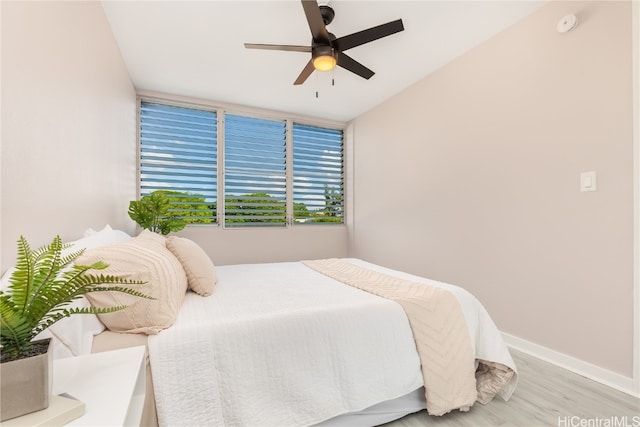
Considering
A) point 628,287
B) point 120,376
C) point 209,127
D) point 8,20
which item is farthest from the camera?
point 209,127

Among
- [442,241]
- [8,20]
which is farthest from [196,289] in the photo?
[442,241]

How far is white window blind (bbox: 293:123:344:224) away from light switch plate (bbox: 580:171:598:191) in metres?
3.12

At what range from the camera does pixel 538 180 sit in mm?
2250

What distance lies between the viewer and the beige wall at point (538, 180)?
6.06ft

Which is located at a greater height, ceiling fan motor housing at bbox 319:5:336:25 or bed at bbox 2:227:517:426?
ceiling fan motor housing at bbox 319:5:336:25

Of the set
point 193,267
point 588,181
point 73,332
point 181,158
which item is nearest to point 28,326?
point 73,332

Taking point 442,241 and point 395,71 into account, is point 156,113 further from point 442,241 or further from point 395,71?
point 442,241

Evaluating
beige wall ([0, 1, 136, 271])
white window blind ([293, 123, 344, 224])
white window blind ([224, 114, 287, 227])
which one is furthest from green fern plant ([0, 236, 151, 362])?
white window blind ([293, 123, 344, 224])

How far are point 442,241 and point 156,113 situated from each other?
12.2 feet

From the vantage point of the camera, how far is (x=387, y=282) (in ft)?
6.42

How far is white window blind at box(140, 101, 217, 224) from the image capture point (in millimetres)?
3662

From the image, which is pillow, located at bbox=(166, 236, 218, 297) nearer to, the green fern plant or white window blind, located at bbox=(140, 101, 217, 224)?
the green fern plant

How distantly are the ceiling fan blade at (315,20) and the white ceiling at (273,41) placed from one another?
0.40m

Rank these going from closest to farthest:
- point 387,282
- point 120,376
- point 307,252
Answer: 1. point 120,376
2. point 387,282
3. point 307,252
